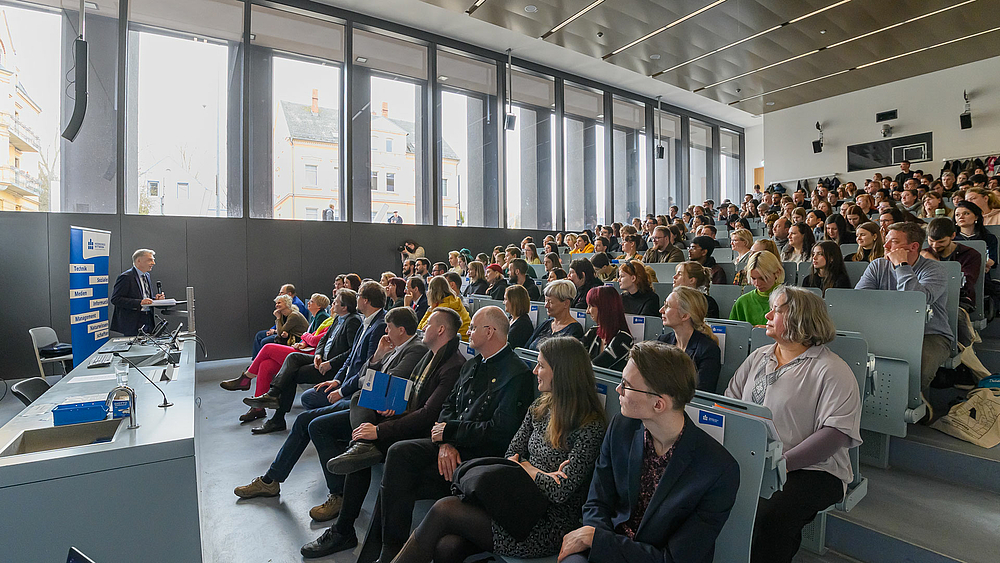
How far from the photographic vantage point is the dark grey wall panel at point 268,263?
7953 mm

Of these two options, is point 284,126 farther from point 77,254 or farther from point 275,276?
point 77,254

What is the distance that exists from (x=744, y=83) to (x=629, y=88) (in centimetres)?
323

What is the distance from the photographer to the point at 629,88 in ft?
42.4

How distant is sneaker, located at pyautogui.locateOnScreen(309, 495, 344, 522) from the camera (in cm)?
279

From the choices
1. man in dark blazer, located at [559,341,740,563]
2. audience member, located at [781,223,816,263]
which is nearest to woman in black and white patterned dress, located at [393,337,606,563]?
man in dark blazer, located at [559,341,740,563]

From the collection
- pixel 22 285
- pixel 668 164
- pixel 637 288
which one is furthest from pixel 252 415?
pixel 668 164

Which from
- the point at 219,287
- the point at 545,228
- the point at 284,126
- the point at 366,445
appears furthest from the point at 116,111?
the point at 545,228

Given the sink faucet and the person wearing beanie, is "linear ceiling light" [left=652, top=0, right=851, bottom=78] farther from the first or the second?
the sink faucet

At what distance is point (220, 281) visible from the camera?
7.71 m

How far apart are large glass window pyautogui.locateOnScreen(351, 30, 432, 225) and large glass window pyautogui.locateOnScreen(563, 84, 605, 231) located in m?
3.63

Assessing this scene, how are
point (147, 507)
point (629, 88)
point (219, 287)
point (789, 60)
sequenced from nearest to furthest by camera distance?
1. point (147, 507)
2. point (219, 287)
3. point (789, 60)
4. point (629, 88)

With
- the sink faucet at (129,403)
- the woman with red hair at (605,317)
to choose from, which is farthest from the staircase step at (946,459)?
the sink faucet at (129,403)

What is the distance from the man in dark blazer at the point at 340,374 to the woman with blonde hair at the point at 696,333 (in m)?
2.14

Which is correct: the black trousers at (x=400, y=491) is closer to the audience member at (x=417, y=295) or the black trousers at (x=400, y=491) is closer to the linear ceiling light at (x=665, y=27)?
the audience member at (x=417, y=295)
